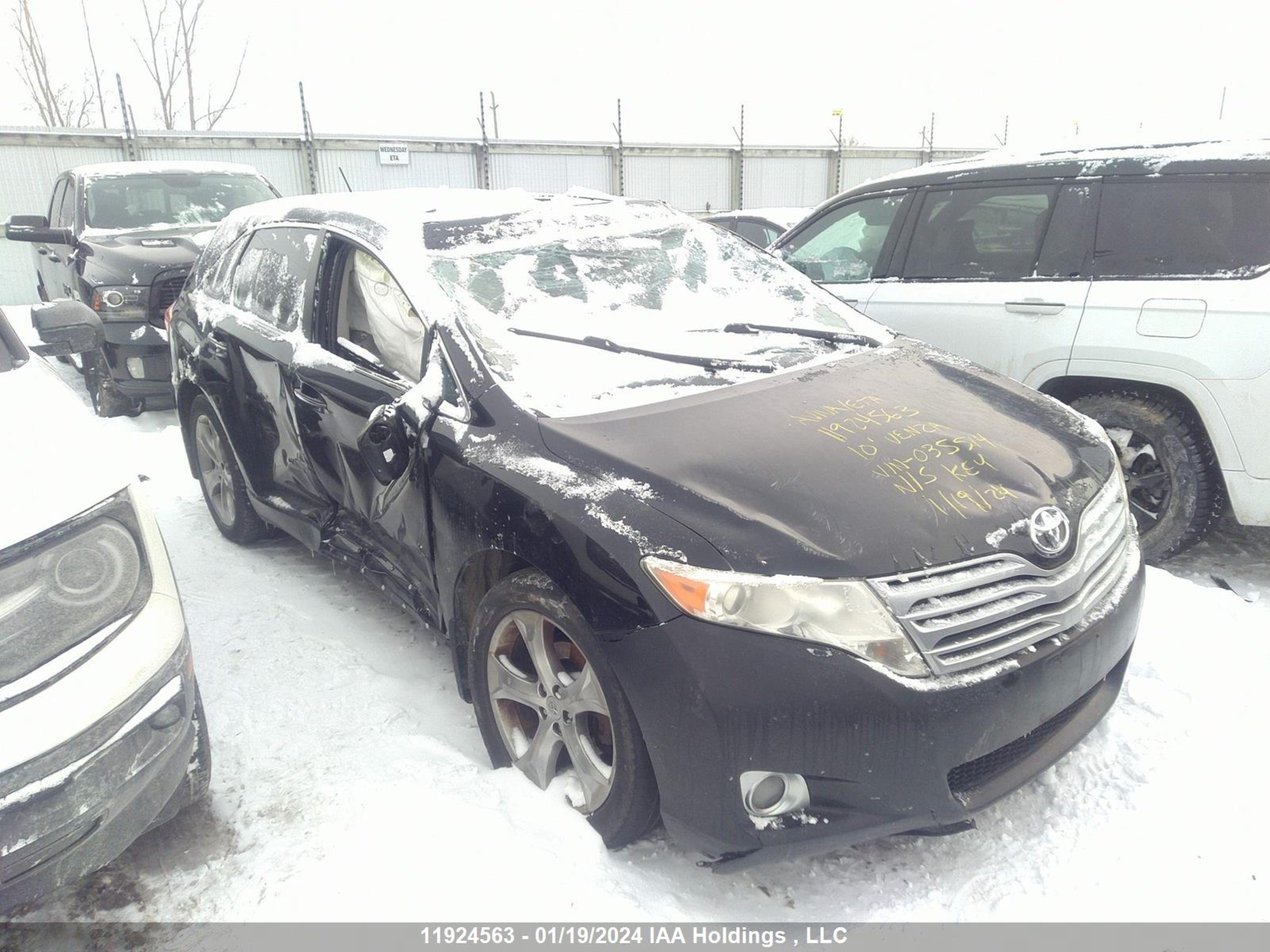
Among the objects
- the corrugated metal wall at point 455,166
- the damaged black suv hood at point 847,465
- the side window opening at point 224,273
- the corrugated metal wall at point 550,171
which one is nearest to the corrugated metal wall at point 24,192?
the corrugated metal wall at point 455,166

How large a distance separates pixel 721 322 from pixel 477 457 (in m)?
1.19

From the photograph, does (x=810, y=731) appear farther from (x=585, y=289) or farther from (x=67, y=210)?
(x=67, y=210)

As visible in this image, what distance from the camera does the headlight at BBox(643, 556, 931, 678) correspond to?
1974mm

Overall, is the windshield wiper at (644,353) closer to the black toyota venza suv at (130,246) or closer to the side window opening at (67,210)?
the black toyota venza suv at (130,246)

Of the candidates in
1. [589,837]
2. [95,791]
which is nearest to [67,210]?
[95,791]

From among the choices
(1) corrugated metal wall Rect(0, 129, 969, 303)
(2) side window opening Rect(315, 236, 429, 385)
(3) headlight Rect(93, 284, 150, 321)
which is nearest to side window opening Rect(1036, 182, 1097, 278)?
(2) side window opening Rect(315, 236, 429, 385)

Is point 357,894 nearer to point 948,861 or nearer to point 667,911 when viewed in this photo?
point 667,911

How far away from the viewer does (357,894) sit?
225 centimetres

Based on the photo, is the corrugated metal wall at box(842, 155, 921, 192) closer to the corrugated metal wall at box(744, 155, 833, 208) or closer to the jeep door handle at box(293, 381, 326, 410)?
the corrugated metal wall at box(744, 155, 833, 208)

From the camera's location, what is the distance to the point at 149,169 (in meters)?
8.02

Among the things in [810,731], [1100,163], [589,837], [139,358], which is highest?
[1100,163]

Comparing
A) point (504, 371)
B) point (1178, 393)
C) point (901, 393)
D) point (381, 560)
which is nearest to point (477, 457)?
point (504, 371)

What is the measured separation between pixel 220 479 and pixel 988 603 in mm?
3885

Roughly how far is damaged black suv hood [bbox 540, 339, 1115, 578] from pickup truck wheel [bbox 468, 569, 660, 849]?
1.33 feet
